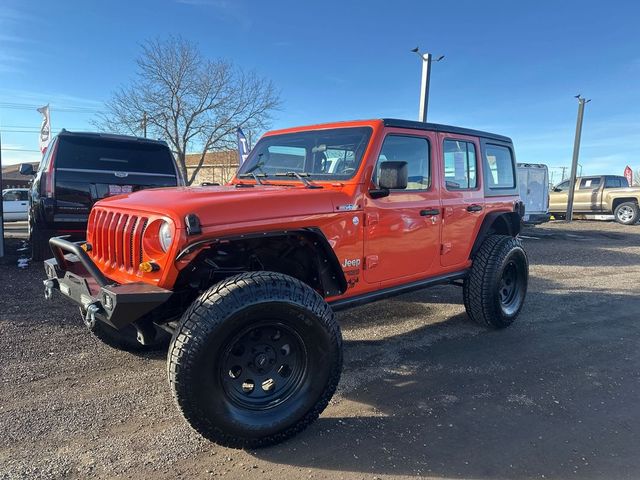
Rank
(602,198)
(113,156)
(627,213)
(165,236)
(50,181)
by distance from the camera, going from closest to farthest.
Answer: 1. (165,236)
2. (50,181)
3. (113,156)
4. (627,213)
5. (602,198)

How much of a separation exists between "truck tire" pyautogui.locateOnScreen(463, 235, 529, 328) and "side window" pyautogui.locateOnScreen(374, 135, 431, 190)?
1.22 meters

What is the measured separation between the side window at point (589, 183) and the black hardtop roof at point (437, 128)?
53.6 feet

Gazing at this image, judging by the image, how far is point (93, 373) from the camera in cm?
359

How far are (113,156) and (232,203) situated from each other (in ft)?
14.0

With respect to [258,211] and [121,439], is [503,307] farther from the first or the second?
[121,439]

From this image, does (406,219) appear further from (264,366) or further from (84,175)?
(84,175)

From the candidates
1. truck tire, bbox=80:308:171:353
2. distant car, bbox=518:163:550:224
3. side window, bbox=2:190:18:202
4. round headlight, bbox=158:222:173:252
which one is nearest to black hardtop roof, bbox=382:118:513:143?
round headlight, bbox=158:222:173:252

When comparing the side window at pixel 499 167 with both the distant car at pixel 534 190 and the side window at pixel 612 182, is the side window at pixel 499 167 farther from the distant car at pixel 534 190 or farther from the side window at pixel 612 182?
the side window at pixel 612 182

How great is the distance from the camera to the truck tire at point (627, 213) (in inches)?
708

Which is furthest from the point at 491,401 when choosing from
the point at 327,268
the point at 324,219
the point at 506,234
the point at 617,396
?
the point at 506,234

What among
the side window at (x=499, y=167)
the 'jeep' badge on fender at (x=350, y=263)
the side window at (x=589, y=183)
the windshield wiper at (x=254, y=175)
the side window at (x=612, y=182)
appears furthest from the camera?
the side window at (x=589, y=183)

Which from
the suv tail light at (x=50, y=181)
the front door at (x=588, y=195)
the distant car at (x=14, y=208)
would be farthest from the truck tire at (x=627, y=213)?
the distant car at (x=14, y=208)

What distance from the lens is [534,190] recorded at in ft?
49.5

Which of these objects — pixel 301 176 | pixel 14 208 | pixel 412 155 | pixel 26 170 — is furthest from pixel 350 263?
pixel 14 208
